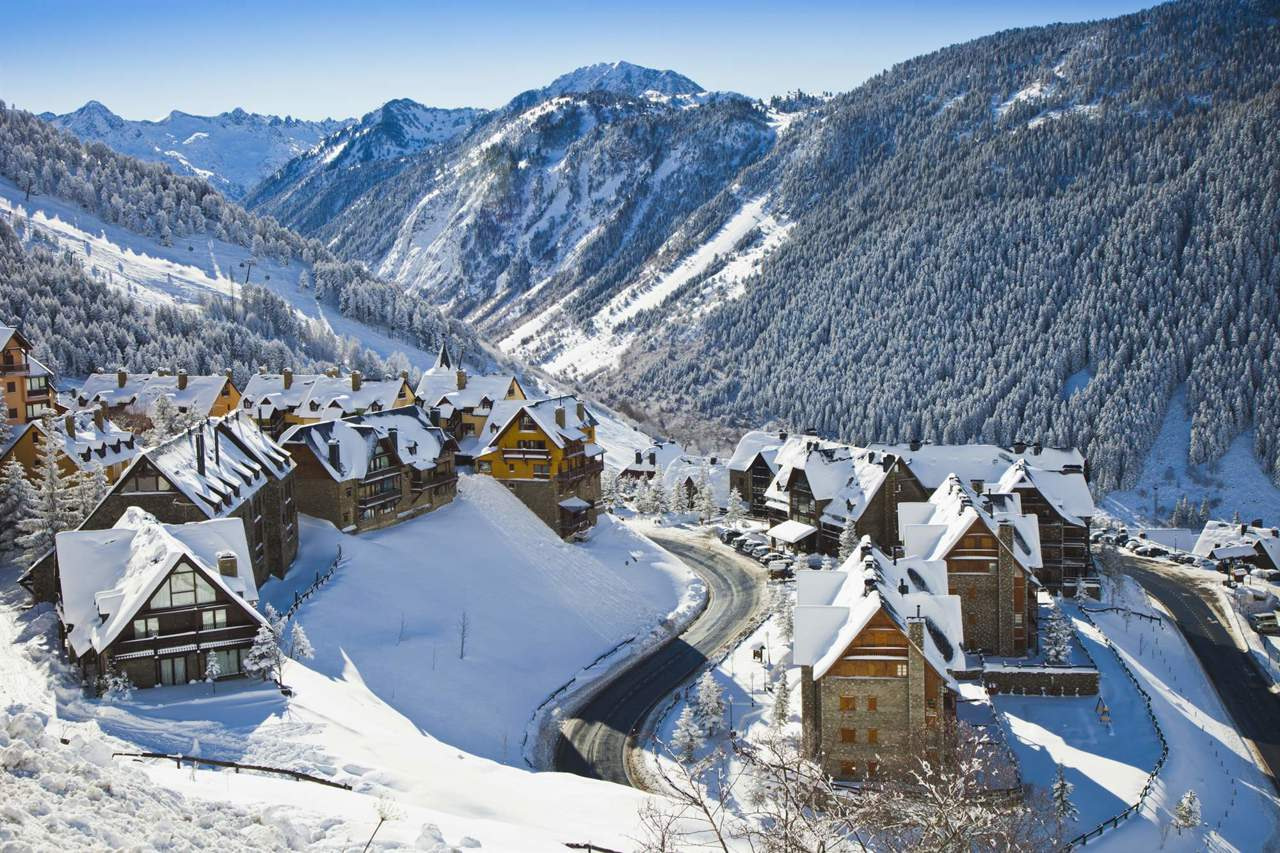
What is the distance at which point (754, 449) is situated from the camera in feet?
376

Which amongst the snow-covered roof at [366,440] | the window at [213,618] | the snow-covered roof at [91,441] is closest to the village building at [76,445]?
the snow-covered roof at [91,441]

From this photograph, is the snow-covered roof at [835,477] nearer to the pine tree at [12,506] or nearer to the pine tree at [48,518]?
the pine tree at [48,518]

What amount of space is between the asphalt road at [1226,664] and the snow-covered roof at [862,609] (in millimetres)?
20300

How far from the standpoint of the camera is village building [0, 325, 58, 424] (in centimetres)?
7869

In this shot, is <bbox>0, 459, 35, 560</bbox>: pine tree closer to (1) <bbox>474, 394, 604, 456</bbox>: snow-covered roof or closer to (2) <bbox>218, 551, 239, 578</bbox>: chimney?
(2) <bbox>218, 551, 239, 578</bbox>: chimney

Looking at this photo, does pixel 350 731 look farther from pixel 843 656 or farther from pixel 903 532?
pixel 903 532

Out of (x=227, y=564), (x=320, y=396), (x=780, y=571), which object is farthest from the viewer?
(x=320, y=396)

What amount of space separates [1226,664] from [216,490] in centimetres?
6761

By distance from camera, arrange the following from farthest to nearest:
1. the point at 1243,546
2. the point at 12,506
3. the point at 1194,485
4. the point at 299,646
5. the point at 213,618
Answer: the point at 1194,485 < the point at 1243,546 < the point at 12,506 < the point at 299,646 < the point at 213,618

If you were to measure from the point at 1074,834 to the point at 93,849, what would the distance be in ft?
128

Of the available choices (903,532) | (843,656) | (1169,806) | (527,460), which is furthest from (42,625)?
(1169,806)

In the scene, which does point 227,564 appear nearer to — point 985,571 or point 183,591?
point 183,591

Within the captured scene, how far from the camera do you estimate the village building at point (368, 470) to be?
68688mm

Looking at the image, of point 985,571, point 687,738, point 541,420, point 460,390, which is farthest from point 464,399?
point 687,738
